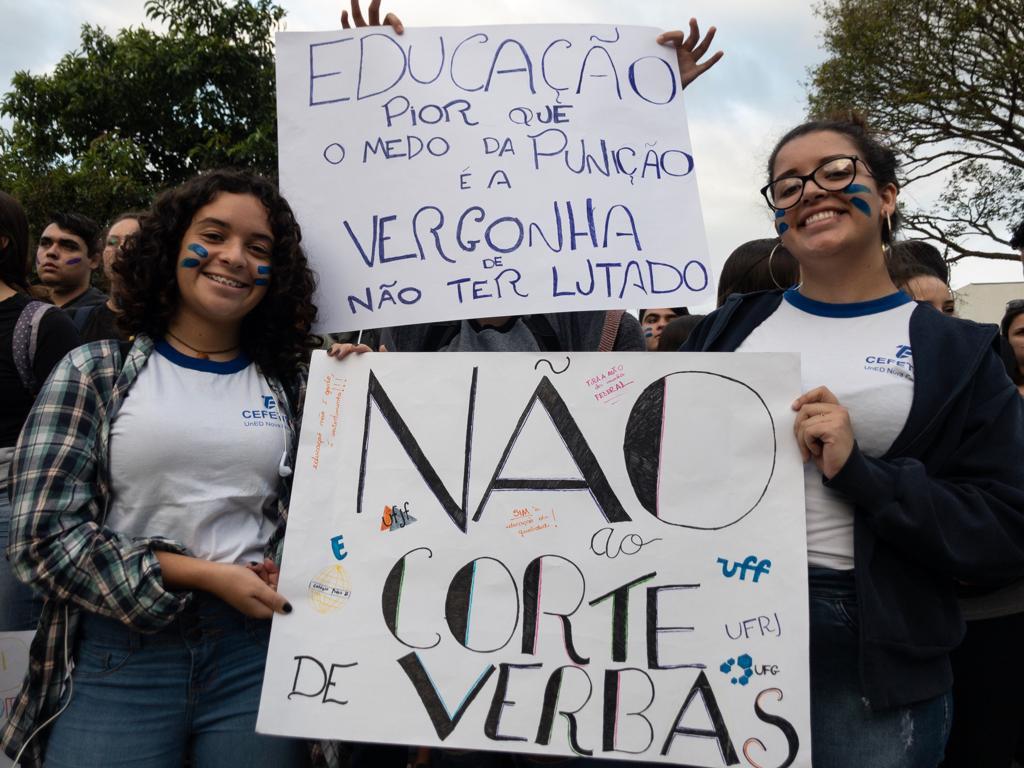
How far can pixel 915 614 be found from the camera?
1589mm

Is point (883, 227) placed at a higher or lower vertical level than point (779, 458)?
higher

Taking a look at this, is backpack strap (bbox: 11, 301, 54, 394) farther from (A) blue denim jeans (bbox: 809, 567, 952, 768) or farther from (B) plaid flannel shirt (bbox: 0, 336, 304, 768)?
(A) blue denim jeans (bbox: 809, 567, 952, 768)

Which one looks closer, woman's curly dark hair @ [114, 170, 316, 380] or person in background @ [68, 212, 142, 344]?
woman's curly dark hair @ [114, 170, 316, 380]

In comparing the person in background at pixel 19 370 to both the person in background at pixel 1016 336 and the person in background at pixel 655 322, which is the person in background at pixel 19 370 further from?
the person in background at pixel 1016 336

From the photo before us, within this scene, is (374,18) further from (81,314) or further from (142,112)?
(142,112)

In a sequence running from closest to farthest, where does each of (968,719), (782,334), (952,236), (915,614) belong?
(915,614), (782,334), (968,719), (952,236)

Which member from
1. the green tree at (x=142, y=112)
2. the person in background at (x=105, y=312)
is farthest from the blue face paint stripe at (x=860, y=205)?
the green tree at (x=142, y=112)

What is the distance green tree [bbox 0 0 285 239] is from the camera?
12891 mm

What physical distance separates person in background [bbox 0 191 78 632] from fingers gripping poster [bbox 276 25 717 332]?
1245mm

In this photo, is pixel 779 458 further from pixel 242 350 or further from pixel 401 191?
pixel 242 350

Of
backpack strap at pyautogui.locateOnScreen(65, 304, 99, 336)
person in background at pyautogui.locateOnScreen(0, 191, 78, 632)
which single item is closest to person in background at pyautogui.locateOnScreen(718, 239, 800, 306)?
person in background at pyautogui.locateOnScreen(0, 191, 78, 632)

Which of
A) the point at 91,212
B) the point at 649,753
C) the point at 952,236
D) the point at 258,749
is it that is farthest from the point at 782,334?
the point at 952,236

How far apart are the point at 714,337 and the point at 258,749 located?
1387mm

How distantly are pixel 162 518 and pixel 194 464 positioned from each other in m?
0.13
